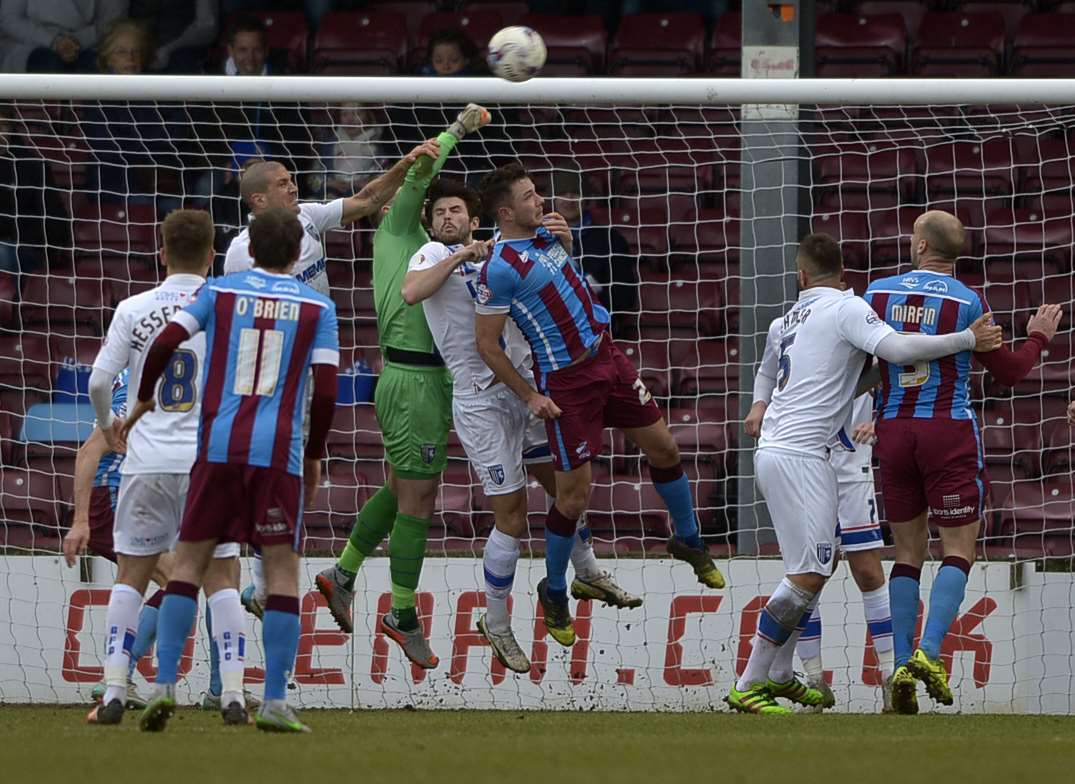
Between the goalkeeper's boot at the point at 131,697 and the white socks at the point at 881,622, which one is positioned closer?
the goalkeeper's boot at the point at 131,697

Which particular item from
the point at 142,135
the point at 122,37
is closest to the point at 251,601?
the point at 142,135

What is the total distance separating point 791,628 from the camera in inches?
332

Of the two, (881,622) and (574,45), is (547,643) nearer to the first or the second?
(881,622)

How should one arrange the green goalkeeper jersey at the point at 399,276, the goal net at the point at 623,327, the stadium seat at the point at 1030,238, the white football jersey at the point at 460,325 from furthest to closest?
the stadium seat at the point at 1030,238 < the goal net at the point at 623,327 < the green goalkeeper jersey at the point at 399,276 < the white football jersey at the point at 460,325

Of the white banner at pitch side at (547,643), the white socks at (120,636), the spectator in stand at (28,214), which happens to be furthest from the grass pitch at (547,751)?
the spectator in stand at (28,214)

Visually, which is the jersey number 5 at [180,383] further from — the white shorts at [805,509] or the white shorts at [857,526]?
the white shorts at [857,526]

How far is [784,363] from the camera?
8641mm

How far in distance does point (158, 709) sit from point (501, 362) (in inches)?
102

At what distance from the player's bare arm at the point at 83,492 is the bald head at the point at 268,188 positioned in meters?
1.39

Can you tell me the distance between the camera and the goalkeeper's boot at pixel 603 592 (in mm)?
9086

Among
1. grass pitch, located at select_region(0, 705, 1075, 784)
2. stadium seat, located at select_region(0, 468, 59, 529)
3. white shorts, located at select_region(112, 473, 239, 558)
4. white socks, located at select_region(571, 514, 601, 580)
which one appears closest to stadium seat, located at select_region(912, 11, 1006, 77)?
white socks, located at select_region(571, 514, 601, 580)

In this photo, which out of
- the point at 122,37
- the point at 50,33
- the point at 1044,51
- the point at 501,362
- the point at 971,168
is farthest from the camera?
the point at 50,33

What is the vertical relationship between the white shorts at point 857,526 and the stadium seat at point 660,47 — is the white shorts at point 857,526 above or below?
below

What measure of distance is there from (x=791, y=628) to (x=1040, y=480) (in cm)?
302
